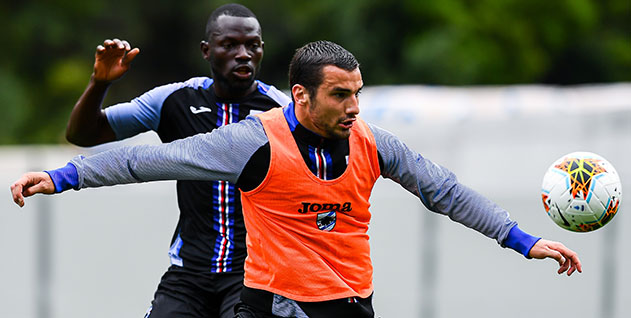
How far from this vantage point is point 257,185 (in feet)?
13.4

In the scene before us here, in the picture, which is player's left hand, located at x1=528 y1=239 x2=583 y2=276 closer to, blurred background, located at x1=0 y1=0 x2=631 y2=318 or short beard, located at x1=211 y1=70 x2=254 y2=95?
short beard, located at x1=211 y1=70 x2=254 y2=95

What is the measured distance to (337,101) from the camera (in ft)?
13.2

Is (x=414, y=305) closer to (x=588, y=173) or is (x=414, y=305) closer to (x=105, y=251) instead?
(x=105, y=251)

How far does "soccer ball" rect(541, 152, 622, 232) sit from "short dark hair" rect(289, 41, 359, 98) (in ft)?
3.94

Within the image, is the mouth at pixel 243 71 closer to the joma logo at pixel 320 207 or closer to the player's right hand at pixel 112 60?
the player's right hand at pixel 112 60

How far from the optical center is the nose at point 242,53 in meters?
4.88

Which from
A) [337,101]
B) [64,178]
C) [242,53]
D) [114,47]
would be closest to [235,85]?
[242,53]

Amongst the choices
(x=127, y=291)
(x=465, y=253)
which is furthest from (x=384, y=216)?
(x=127, y=291)

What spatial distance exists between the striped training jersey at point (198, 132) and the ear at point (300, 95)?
80cm

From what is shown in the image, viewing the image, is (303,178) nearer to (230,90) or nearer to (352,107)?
(352,107)

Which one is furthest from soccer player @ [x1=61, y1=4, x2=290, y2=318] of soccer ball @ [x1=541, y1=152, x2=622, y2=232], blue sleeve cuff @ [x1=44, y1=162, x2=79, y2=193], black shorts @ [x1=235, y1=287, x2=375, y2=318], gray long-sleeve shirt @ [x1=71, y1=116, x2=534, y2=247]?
soccer ball @ [x1=541, y1=152, x2=622, y2=232]

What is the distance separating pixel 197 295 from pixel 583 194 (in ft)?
6.38

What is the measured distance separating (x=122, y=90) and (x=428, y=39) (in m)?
8.50

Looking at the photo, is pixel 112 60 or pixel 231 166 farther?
pixel 112 60
